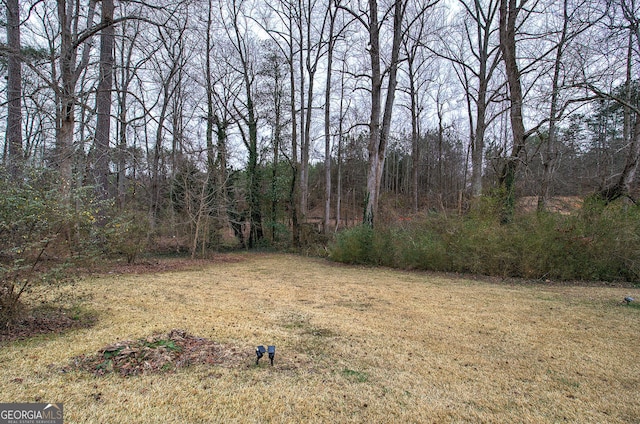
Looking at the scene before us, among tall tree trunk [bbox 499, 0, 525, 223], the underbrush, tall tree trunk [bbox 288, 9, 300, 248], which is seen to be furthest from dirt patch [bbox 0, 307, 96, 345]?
tall tree trunk [bbox 288, 9, 300, 248]

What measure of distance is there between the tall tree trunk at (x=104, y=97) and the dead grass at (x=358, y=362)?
233cm

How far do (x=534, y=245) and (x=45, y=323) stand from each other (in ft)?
Answer: 27.4

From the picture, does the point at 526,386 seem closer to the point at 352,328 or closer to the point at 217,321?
the point at 352,328

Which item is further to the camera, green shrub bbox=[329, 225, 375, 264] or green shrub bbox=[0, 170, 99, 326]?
green shrub bbox=[329, 225, 375, 264]

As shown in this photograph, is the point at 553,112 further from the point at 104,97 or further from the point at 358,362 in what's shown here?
the point at 104,97

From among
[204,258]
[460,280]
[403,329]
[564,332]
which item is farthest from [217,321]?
[204,258]

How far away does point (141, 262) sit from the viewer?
9000 millimetres

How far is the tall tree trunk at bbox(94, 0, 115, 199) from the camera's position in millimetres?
5742

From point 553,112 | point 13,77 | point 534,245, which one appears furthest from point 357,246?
point 13,77

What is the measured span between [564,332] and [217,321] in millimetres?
3690

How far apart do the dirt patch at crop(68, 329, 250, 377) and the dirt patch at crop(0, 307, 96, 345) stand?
2.73 ft

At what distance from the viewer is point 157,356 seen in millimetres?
2553

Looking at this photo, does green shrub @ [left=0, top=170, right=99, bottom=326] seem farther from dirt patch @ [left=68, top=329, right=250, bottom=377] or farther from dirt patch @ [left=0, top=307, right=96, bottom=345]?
dirt patch @ [left=68, top=329, right=250, bottom=377]

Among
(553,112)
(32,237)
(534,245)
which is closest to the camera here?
(32,237)
